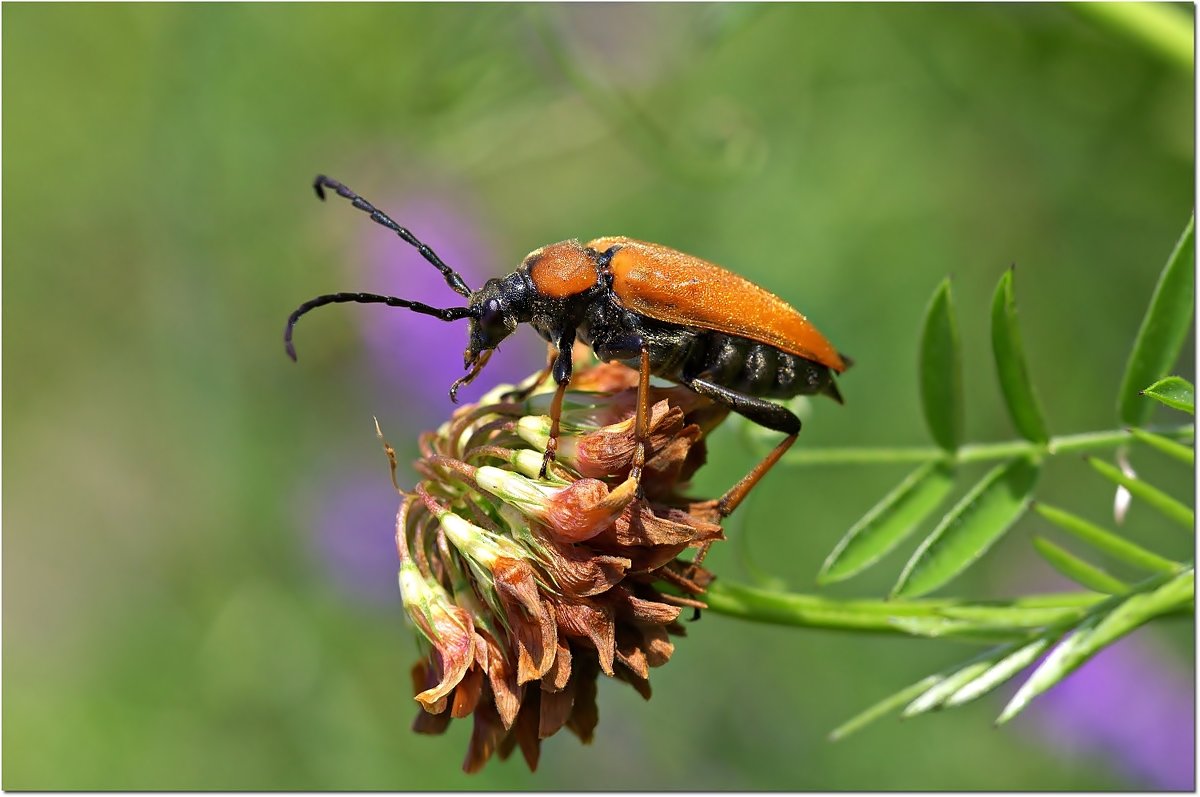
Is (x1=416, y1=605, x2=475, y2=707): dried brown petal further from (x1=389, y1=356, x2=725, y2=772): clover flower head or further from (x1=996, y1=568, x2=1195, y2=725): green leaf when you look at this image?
(x1=996, y1=568, x2=1195, y2=725): green leaf

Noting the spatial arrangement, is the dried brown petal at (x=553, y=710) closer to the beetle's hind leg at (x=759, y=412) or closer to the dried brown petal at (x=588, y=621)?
the dried brown petal at (x=588, y=621)

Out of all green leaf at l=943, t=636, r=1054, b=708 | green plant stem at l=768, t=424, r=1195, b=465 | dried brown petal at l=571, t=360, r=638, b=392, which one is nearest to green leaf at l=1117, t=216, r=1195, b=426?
green plant stem at l=768, t=424, r=1195, b=465

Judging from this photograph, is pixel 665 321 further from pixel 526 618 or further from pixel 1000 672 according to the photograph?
pixel 1000 672

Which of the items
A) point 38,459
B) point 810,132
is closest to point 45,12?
point 38,459

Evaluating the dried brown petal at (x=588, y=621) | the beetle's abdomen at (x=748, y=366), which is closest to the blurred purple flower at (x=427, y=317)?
the beetle's abdomen at (x=748, y=366)

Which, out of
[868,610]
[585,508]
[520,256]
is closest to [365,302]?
[585,508]

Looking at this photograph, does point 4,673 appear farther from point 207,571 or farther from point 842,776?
point 842,776
